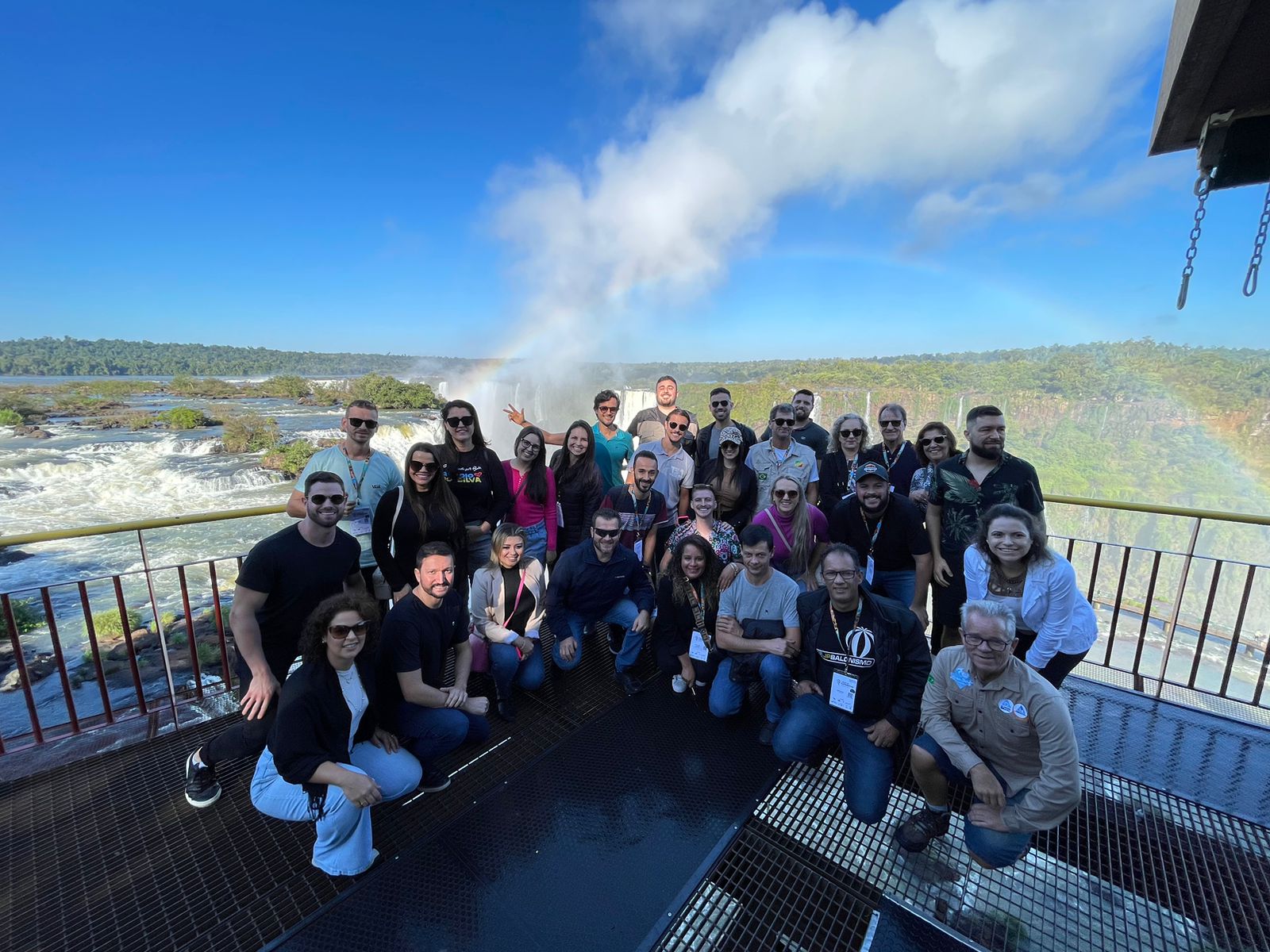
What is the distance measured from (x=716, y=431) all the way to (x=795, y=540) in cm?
148

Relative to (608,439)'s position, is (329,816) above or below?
below

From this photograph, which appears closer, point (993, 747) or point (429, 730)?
point (993, 747)

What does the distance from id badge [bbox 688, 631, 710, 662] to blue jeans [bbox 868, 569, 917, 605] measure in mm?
1238

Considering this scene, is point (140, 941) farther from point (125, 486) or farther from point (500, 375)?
point (500, 375)

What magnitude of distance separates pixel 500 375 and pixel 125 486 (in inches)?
958

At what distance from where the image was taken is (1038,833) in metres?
2.50

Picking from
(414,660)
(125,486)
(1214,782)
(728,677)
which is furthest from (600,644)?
(125,486)

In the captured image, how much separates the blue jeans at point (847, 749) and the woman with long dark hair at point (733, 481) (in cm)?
165

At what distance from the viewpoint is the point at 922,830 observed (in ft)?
7.97

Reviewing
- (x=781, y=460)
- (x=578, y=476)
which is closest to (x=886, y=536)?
(x=781, y=460)

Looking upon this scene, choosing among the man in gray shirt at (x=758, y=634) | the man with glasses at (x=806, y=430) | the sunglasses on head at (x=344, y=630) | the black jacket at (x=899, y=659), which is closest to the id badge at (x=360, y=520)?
the sunglasses on head at (x=344, y=630)

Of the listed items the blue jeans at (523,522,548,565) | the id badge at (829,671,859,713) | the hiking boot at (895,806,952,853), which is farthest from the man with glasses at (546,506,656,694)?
the hiking boot at (895,806,952,853)

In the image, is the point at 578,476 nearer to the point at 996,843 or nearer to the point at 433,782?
the point at 433,782

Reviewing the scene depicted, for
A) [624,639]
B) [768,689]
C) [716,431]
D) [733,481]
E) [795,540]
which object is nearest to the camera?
[768,689]
